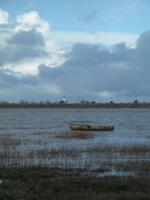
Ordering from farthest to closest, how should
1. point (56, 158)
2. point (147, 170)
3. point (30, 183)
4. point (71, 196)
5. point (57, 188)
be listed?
point (56, 158) < point (147, 170) < point (30, 183) < point (57, 188) < point (71, 196)

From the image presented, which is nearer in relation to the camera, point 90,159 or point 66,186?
point 66,186

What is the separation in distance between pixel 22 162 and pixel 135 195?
10.6 metres

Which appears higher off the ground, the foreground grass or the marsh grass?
the foreground grass

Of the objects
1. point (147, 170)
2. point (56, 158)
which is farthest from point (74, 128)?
point (147, 170)

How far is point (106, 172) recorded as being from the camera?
19469mm

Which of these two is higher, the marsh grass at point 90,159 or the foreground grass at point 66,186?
the foreground grass at point 66,186

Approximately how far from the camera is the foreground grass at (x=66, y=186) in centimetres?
1326

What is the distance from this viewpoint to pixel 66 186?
1495 centimetres

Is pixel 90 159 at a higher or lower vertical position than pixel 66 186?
lower

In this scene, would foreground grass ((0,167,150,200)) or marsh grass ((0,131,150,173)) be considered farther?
marsh grass ((0,131,150,173))

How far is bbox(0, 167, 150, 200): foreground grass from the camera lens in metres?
13.3

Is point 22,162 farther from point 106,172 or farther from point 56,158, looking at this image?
point 106,172

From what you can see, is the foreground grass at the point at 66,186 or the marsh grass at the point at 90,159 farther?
the marsh grass at the point at 90,159

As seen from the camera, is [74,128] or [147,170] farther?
[74,128]
